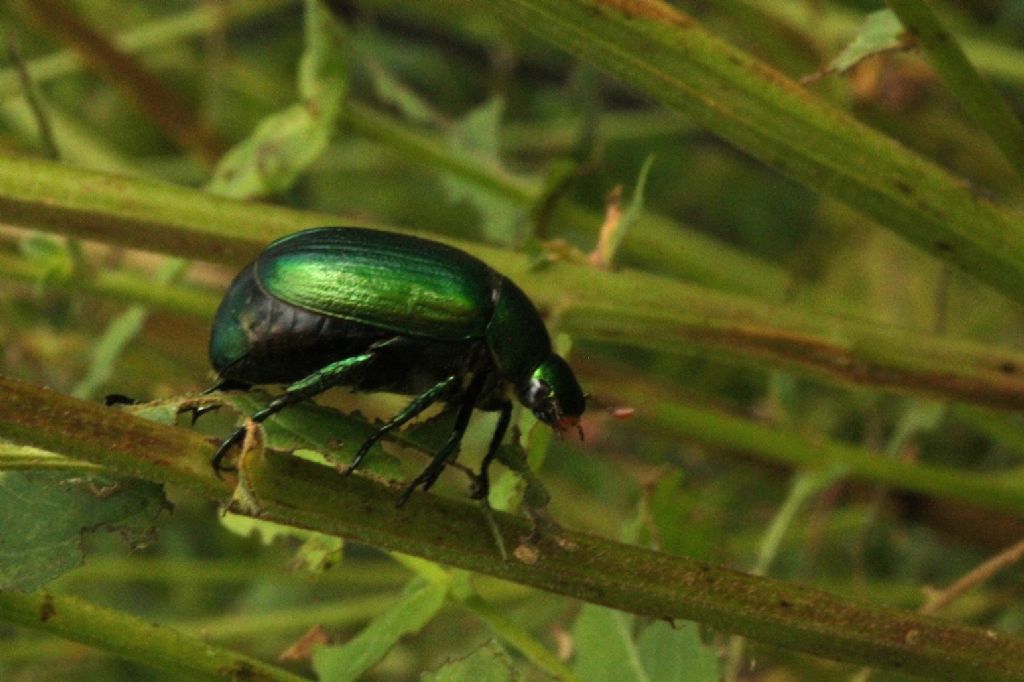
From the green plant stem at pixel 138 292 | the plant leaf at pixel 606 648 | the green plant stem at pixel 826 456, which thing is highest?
the plant leaf at pixel 606 648

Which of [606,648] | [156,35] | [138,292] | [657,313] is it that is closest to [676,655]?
[606,648]

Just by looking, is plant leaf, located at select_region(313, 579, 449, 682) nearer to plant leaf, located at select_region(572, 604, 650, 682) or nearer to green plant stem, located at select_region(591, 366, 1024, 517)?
plant leaf, located at select_region(572, 604, 650, 682)

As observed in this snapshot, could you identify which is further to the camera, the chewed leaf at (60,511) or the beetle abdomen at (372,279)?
the beetle abdomen at (372,279)

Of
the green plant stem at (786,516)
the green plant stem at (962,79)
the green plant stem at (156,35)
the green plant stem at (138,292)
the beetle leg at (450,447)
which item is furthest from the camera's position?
the green plant stem at (156,35)

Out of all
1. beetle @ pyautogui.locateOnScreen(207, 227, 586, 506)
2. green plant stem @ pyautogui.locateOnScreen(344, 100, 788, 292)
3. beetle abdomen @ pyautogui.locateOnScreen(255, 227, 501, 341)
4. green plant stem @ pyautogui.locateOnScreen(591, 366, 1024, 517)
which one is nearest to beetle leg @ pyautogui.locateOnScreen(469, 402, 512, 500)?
beetle @ pyautogui.locateOnScreen(207, 227, 586, 506)

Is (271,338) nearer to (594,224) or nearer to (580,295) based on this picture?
(580,295)

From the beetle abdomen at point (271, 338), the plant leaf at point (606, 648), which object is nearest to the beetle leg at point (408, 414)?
the beetle abdomen at point (271, 338)

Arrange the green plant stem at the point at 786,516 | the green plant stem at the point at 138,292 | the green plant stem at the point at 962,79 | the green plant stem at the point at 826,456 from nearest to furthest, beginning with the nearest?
the green plant stem at the point at 962,79 → the green plant stem at the point at 786,516 → the green plant stem at the point at 138,292 → the green plant stem at the point at 826,456

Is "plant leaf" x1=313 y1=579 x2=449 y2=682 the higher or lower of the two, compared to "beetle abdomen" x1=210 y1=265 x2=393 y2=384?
lower

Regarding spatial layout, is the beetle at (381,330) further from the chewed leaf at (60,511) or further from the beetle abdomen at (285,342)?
the chewed leaf at (60,511)
